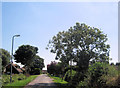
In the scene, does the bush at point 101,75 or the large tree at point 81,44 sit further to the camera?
the large tree at point 81,44

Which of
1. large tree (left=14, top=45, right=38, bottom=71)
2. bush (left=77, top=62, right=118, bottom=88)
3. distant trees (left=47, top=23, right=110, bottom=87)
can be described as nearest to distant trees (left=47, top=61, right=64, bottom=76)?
large tree (left=14, top=45, right=38, bottom=71)

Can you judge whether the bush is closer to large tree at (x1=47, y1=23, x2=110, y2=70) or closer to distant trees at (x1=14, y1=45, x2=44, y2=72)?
large tree at (x1=47, y1=23, x2=110, y2=70)

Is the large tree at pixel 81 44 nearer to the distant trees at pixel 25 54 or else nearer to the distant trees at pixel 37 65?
the distant trees at pixel 25 54

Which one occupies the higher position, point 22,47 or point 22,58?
point 22,47

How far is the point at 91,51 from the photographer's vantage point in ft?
78.5

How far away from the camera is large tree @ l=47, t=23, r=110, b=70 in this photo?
77.2 ft

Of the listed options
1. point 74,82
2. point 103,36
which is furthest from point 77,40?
point 74,82

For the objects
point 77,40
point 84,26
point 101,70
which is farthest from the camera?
point 84,26

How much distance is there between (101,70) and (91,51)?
1285 centimetres

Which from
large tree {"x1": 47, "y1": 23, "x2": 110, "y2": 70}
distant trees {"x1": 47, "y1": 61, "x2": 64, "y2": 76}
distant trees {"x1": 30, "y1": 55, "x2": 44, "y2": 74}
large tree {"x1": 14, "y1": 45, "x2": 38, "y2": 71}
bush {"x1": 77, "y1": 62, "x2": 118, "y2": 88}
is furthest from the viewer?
distant trees {"x1": 30, "y1": 55, "x2": 44, "y2": 74}

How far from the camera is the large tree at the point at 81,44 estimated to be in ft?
77.2

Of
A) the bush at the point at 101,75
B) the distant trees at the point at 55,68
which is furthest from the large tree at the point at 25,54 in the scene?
the bush at the point at 101,75

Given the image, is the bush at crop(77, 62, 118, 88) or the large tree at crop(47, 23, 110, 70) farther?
the large tree at crop(47, 23, 110, 70)

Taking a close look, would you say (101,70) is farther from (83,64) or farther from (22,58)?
(22,58)
